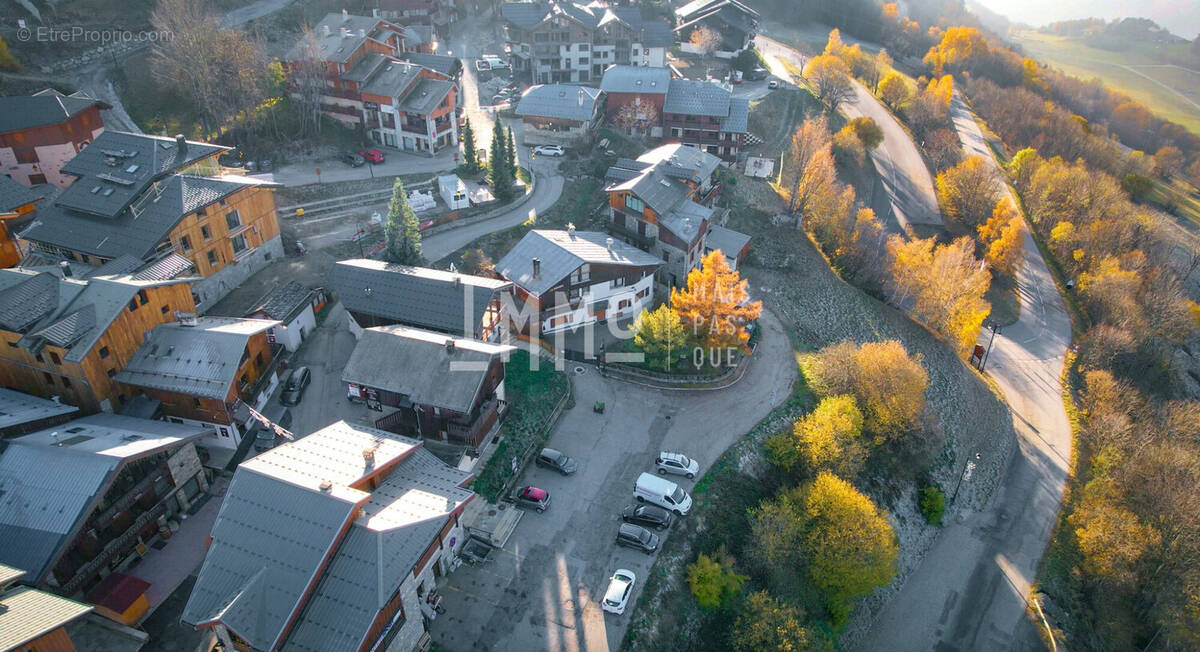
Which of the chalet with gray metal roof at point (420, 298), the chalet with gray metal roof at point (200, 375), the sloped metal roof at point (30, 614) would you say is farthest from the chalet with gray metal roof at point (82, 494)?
the chalet with gray metal roof at point (420, 298)

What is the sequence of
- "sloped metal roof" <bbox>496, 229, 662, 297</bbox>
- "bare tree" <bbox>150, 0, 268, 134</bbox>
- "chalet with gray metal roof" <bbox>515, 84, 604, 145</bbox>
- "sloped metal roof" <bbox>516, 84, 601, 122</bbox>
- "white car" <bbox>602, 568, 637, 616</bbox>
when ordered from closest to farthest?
"white car" <bbox>602, 568, 637, 616</bbox>, "sloped metal roof" <bbox>496, 229, 662, 297</bbox>, "bare tree" <bbox>150, 0, 268, 134</bbox>, "sloped metal roof" <bbox>516, 84, 601, 122</bbox>, "chalet with gray metal roof" <bbox>515, 84, 604, 145</bbox>

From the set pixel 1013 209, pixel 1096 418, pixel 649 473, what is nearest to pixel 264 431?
pixel 649 473

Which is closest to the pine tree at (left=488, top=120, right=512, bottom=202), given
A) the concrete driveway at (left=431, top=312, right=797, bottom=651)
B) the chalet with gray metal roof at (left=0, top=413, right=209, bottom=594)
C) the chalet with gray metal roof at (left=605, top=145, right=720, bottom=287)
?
the chalet with gray metal roof at (left=605, top=145, right=720, bottom=287)

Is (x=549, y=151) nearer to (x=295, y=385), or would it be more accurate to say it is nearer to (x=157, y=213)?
(x=157, y=213)

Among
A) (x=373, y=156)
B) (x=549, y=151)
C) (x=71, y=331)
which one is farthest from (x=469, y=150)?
(x=71, y=331)

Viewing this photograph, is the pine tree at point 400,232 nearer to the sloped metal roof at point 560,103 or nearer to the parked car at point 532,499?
the parked car at point 532,499

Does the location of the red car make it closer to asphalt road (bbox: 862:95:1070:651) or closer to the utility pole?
asphalt road (bbox: 862:95:1070:651)
